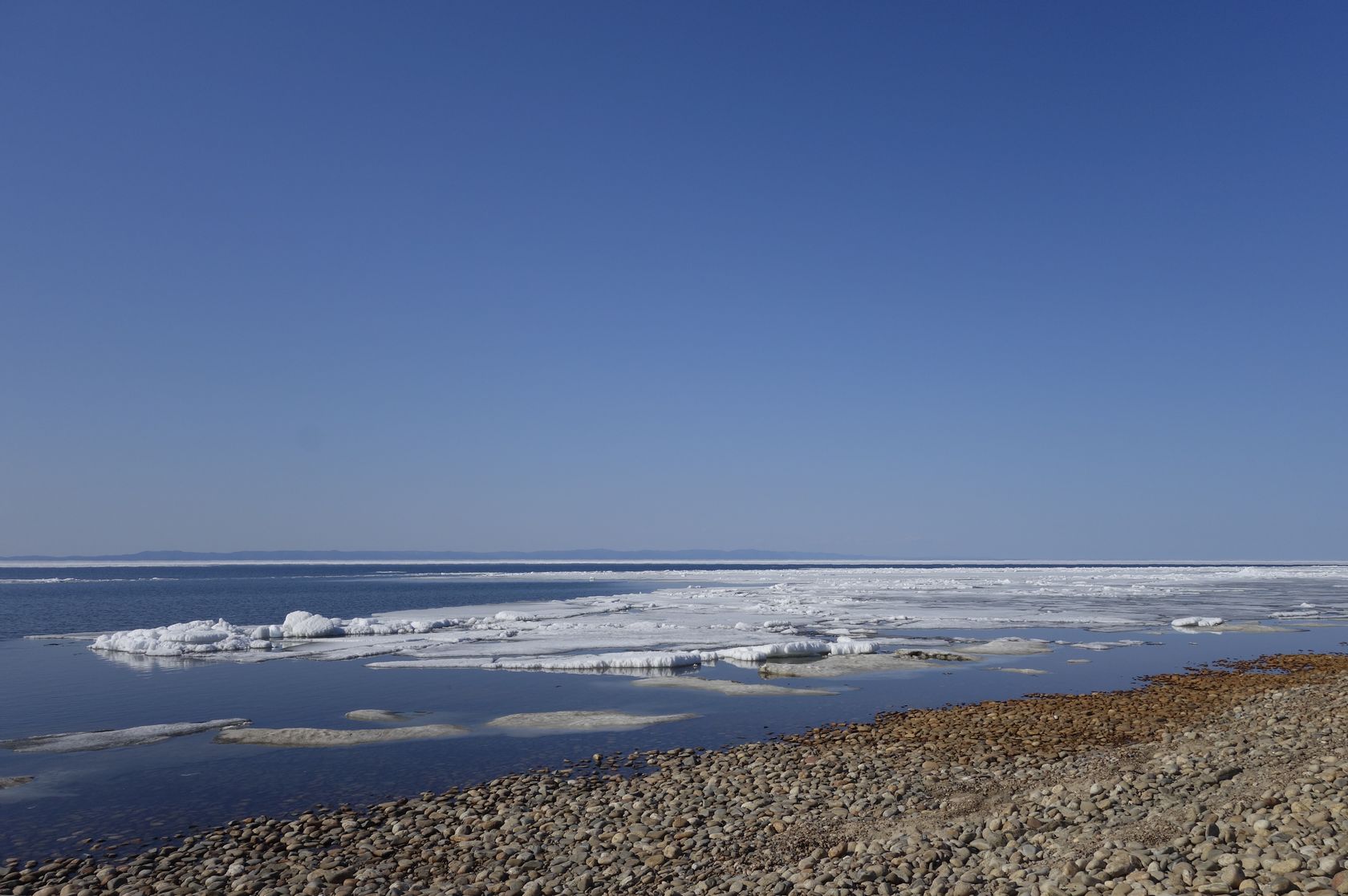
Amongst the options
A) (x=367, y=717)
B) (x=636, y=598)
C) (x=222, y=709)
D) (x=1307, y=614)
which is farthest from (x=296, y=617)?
(x=1307, y=614)

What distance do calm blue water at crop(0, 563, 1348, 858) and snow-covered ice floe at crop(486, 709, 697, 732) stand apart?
18.7 inches

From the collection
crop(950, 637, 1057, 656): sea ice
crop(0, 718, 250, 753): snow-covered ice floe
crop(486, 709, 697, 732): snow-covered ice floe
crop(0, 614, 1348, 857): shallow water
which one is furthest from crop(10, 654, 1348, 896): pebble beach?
crop(950, 637, 1057, 656): sea ice

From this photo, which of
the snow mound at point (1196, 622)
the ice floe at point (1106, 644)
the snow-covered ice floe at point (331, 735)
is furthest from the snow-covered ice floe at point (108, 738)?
the snow mound at point (1196, 622)

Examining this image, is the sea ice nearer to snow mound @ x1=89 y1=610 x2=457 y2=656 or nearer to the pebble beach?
the pebble beach

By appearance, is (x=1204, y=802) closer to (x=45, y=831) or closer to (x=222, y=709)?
(x=45, y=831)

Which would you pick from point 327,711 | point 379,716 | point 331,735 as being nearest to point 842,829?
point 331,735

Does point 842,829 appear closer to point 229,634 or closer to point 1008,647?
point 1008,647

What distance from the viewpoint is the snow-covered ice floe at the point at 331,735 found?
16.5 meters

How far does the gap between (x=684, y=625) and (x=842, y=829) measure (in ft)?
95.2

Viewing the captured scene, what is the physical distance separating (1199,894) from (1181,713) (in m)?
11.7

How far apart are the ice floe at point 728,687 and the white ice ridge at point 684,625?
7.62ft

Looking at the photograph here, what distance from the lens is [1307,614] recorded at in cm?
4522

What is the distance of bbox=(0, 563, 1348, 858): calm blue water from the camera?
12.7 meters

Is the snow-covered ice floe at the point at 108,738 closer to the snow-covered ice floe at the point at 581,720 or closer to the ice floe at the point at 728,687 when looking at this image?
the snow-covered ice floe at the point at 581,720
